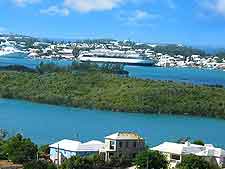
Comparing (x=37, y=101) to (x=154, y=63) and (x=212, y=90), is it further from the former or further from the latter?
(x=154, y=63)

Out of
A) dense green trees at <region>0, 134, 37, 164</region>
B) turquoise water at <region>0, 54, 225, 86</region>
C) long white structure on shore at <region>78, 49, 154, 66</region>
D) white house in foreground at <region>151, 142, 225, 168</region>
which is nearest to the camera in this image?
dense green trees at <region>0, 134, 37, 164</region>

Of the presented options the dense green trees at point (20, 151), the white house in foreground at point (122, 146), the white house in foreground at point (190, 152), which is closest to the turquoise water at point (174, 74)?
the white house in foreground at point (122, 146)

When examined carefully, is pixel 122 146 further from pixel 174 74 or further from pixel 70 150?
pixel 174 74

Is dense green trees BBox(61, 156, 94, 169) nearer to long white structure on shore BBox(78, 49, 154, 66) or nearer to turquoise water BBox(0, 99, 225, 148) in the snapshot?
turquoise water BBox(0, 99, 225, 148)

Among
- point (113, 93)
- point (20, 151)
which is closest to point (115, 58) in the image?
point (113, 93)

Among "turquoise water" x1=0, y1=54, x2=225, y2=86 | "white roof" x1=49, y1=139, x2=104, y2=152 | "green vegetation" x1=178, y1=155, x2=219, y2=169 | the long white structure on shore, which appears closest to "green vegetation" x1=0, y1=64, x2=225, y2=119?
"turquoise water" x1=0, y1=54, x2=225, y2=86

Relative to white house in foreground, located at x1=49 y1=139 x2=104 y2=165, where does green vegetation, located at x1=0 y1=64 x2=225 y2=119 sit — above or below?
below

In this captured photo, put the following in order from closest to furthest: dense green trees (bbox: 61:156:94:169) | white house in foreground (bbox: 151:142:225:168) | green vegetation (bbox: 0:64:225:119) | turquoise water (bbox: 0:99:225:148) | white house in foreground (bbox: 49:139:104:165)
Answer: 1. dense green trees (bbox: 61:156:94:169)
2. white house in foreground (bbox: 151:142:225:168)
3. white house in foreground (bbox: 49:139:104:165)
4. turquoise water (bbox: 0:99:225:148)
5. green vegetation (bbox: 0:64:225:119)
